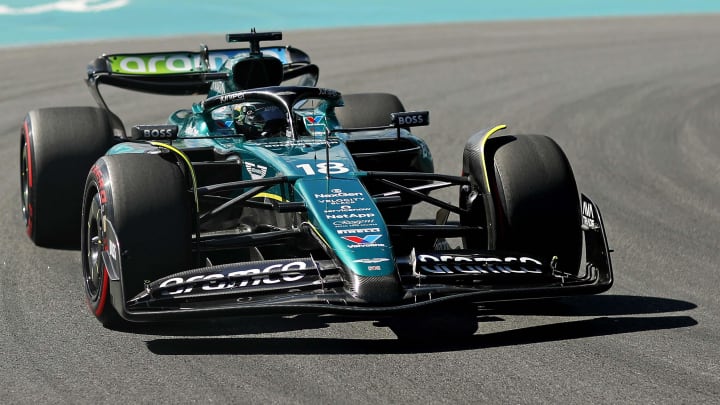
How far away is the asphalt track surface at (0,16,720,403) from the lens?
19.4 ft

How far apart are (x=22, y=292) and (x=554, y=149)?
3653 millimetres

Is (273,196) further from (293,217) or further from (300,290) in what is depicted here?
(300,290)

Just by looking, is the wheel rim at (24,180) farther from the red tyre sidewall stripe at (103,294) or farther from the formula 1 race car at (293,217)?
the red tyre sidewall stripe at (103,294)

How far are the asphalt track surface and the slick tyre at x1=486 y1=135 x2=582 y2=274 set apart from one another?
14.4 inches

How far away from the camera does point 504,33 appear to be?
2833cm

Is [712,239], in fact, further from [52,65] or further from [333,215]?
[52,65]

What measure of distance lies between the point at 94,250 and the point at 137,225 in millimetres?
889

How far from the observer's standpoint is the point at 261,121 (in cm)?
916

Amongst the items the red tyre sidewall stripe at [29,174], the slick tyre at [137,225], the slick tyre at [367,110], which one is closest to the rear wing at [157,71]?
the slick tyre at [367,110]

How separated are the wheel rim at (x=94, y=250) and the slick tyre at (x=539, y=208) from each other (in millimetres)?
2474

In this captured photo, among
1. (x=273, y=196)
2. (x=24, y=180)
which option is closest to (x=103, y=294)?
(x=273, y=196)

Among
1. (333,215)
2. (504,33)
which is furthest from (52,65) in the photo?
(333,215)

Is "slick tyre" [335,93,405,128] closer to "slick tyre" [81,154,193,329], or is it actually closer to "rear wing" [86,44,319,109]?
"rear wing" [86,44,319,109]

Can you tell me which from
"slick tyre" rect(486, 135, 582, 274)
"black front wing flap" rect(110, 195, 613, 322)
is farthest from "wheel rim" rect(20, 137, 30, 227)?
"slick tyre" rect(486, 135, 582, 274)
